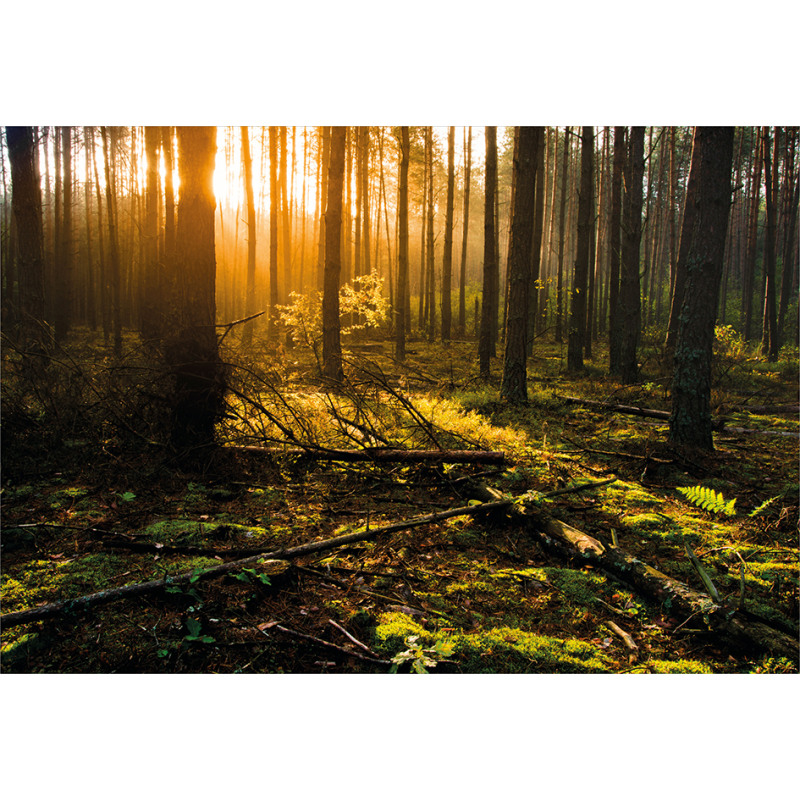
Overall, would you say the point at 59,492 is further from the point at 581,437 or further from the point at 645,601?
the point at 581,437

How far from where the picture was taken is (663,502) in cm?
439

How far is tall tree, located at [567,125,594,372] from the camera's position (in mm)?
12195

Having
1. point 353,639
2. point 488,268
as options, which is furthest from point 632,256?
point 353,639

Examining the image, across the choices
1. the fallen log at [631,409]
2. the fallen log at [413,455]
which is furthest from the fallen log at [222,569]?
the fallen log at [631,409]

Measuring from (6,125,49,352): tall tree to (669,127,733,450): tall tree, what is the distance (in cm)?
900

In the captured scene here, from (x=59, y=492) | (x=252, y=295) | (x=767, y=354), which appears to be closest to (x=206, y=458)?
(x=59, y=492)

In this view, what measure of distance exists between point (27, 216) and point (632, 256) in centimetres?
1179

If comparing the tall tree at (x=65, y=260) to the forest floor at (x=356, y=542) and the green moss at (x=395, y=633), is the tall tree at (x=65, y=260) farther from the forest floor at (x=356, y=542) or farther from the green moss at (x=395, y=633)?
the green moss at (x=395, y=633)

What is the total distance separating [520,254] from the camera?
8.16m
